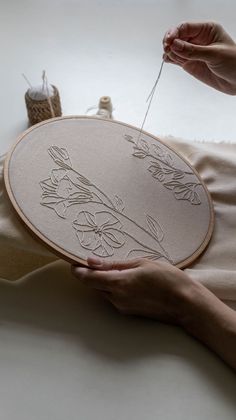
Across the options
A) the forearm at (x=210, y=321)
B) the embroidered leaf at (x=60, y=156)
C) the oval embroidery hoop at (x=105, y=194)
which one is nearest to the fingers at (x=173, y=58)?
the oval embroidery hoop at (x=105, y=194)

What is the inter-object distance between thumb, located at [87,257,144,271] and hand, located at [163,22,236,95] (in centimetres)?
44

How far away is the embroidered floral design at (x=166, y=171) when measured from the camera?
38.0 inches

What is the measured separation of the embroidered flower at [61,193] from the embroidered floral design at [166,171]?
6.8 inches

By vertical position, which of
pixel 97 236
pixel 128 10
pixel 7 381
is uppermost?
pixel 128 10

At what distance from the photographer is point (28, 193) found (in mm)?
864

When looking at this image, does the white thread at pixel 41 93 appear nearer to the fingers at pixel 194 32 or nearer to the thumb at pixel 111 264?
the fingers at pixel 194 32

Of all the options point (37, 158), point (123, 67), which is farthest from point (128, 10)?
point (37, 158)

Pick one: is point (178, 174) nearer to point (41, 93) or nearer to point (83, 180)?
point (83, 180)

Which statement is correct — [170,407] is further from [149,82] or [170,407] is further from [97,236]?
[149,82]

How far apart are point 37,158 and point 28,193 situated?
9 cm

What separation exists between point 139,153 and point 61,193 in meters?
0.22

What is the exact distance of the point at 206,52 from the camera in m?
0.94

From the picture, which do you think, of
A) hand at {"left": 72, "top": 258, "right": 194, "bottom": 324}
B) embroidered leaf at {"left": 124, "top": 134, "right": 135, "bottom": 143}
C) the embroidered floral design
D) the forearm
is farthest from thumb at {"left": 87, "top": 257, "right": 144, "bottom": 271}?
embroidered leaf at {"left": 124, "top": 134, "right": 135, "bottom": 143}

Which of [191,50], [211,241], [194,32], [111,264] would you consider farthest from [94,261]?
[194,32]
